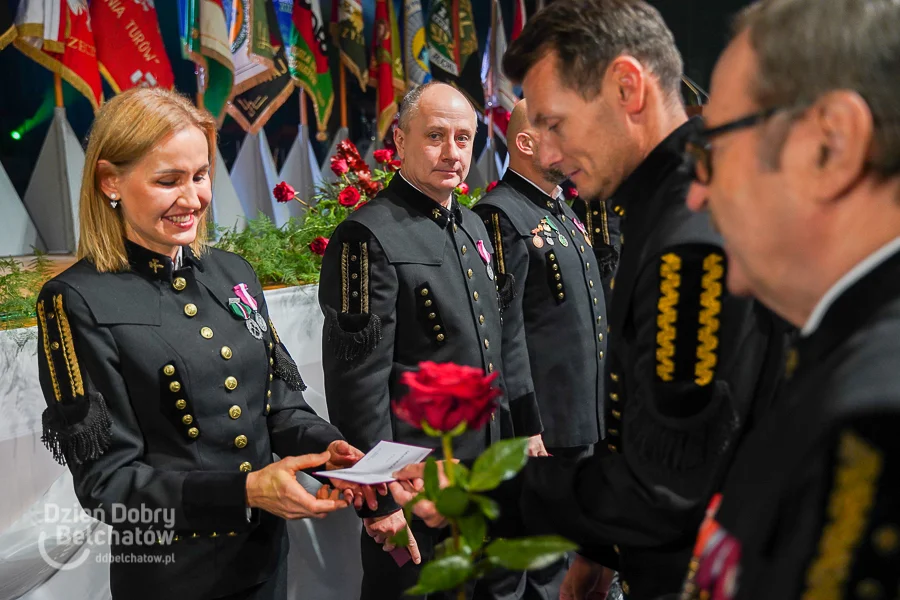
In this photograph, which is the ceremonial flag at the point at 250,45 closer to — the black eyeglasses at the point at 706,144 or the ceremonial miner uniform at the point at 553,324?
the ceremonial miner uniform at the point at 553,324

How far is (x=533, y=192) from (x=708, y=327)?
1.87 meters

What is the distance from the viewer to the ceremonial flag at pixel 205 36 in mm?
5324

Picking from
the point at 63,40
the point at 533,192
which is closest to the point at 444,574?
the point at 533,192

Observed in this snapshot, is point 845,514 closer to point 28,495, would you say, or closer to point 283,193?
point 28,495

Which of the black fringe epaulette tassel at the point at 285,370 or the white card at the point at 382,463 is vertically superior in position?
the black fringe epaulette tassel at the point at 285,370

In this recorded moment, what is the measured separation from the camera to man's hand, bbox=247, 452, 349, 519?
4.73 feet

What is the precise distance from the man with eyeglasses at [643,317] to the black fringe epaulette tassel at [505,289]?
3.86 feet

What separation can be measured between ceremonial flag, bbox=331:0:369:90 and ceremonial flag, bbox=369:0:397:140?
20 centimetres

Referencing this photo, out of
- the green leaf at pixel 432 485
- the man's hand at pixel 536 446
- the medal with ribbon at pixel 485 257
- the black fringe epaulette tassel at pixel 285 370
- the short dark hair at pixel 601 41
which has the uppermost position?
the short dark hair at pixel 601 41

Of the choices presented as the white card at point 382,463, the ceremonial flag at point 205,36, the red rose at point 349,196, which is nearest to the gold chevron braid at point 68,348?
the white card at point 382,463

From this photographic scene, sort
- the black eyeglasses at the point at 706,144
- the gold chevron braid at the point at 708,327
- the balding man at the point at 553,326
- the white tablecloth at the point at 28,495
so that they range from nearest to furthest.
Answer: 1. the black eyeglasses at the point at 706,144
2. the gold chevron braid at the point at 708,327
3. the white tablecloth at the point at 28,495
4. the balding man at the point at 553,326

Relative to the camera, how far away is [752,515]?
1.79ft

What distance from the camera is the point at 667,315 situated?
42.1 inches

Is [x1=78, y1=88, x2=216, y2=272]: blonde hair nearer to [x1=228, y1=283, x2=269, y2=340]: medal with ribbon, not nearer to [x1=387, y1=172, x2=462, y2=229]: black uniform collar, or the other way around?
[x1=228, y1=283, x2=269, y2=340]: medal with ribbon
